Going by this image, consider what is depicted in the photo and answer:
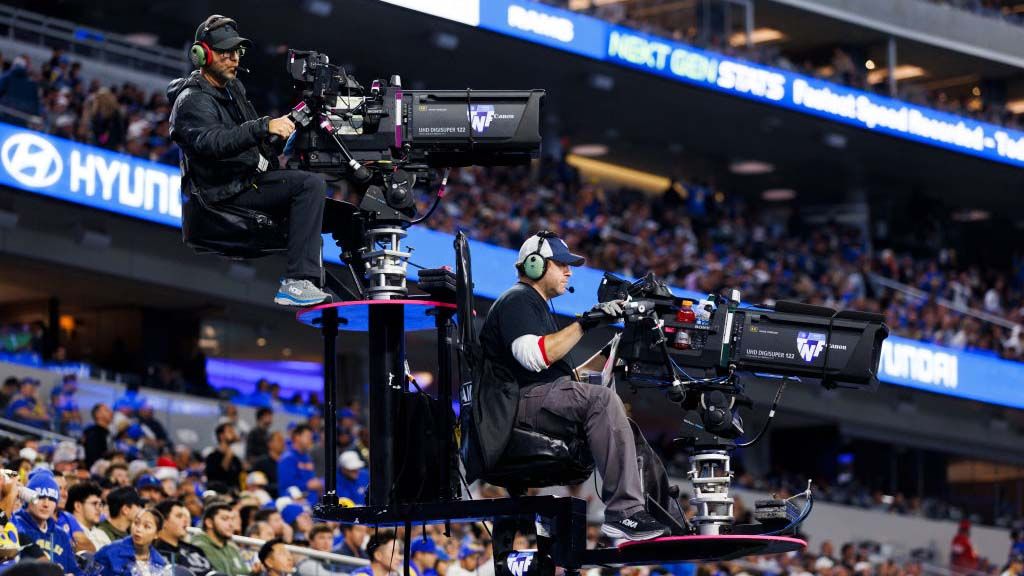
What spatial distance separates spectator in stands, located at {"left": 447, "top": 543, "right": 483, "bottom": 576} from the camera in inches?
450

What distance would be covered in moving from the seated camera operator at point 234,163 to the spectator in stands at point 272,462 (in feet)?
22.2

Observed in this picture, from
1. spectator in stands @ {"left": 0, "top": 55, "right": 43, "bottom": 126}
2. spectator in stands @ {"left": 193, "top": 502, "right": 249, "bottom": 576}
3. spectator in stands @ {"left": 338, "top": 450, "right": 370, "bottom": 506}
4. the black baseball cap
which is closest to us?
the black baseball cap

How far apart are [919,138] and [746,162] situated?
330 cm

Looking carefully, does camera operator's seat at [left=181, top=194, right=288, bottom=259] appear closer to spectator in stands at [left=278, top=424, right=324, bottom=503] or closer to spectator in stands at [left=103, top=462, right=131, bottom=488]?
spectator in stands at [left=103, top=462, right=131, bottom=488]

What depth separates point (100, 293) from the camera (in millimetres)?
19594

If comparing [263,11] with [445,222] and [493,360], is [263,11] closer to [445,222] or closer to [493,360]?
[445,222]

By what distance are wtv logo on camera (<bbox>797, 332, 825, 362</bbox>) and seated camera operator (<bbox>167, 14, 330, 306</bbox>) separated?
1.85 metres

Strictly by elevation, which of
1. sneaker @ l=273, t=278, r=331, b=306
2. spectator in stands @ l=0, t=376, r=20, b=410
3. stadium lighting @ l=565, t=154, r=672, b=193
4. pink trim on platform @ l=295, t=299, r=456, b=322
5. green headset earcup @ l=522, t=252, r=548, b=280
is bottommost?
spectator in stands @ l=0, t=376, r=20, b=410

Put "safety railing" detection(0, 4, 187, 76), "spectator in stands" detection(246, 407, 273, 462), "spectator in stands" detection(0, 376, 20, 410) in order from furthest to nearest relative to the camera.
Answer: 1. "safety railing" detection(0, 4, 187, 76)
2. "spectator in stands" detection(0, 376, 20, 410)
3. "spectator in stands" detection(246, 407, 273, 462)

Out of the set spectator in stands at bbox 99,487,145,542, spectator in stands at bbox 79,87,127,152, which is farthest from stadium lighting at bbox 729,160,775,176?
spectator in stands at bbox 99,487,145,542

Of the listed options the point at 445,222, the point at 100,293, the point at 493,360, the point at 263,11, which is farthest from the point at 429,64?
Answer: the point at 493,360

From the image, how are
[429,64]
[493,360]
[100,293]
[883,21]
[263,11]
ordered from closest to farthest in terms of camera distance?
[493,360]
[100,293]
[263,11]
[429,64]
[883,21]

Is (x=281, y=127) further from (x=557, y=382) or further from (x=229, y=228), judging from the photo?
(x=557, y=382)

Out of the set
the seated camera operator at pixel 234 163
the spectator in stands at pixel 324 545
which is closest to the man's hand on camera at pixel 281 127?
the seated camera operator at pixel 234 163
